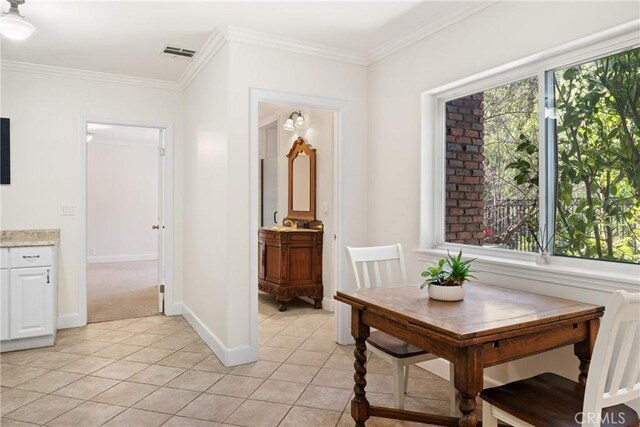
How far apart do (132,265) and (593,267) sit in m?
7.62

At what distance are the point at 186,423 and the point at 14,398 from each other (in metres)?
1.17

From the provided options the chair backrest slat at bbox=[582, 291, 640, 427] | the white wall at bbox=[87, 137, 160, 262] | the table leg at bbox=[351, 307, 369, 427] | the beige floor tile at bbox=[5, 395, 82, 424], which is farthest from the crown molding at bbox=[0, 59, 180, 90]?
the chair backrest slat at bbox=[582, 291, 640, 427]

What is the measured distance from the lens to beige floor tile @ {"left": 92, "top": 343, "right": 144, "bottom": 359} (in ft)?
10.8

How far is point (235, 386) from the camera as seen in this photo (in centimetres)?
275

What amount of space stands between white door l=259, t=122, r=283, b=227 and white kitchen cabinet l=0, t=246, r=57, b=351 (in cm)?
286

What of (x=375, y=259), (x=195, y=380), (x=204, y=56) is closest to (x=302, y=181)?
(x=204, y=56)

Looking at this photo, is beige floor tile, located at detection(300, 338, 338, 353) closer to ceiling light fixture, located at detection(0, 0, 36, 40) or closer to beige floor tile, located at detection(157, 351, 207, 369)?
beige floor tile, located at detection(157, 351, 207, 369)

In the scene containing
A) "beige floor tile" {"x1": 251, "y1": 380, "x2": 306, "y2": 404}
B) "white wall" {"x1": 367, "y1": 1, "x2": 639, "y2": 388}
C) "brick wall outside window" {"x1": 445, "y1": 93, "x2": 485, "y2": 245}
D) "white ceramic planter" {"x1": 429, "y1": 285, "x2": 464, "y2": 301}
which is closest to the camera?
"white ceramic planter" {"x1": 429, "y1": 285, "x2": 464, "y2": 301}

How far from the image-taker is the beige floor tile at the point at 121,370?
2.92 metres

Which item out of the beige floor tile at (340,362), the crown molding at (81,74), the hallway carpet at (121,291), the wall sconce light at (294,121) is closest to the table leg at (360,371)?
the beige floor tile at (340,362)

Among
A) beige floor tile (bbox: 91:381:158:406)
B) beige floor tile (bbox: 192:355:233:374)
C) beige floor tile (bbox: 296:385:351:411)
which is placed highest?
beige floor tile (bbox: 192:355:233:374)

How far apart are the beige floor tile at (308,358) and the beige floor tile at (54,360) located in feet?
5.48

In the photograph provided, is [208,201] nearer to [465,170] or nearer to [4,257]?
[4,257]

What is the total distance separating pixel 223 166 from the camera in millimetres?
3154
